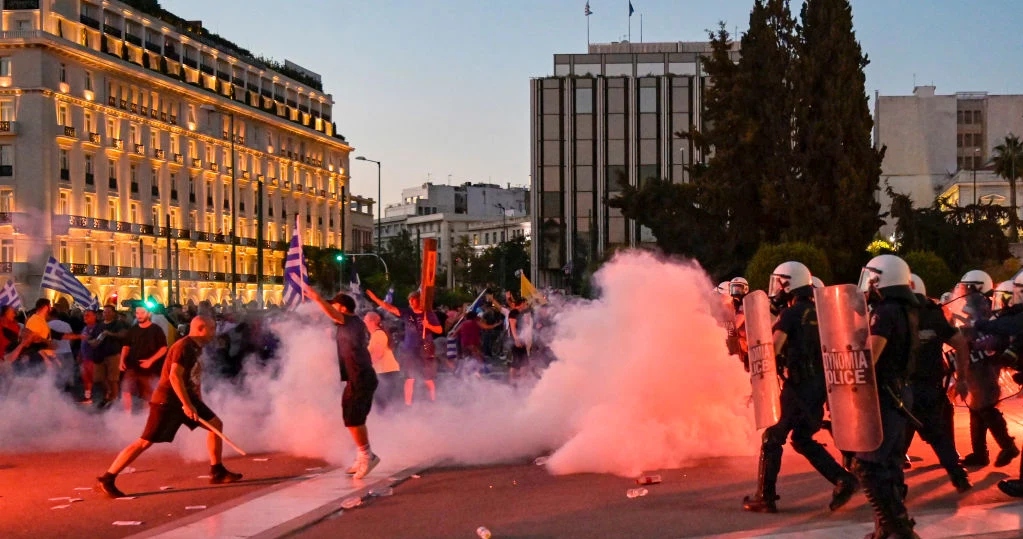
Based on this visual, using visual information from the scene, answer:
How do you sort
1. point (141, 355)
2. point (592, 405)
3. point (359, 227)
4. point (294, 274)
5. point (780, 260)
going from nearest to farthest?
point (592, 405) < point (141, 355) < point (294, 274) < point (780, 260) < point (359, 227)


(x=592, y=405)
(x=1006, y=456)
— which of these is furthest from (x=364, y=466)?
(x=1006, y=456)

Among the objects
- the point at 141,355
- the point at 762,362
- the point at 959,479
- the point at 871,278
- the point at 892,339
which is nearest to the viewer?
the point at 892,339

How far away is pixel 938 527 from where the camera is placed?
27.5 ft

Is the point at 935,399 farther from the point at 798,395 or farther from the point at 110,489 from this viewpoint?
the point at 110,489

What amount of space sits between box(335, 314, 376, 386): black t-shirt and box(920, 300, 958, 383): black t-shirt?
15.5 feet

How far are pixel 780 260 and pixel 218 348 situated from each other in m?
19.9

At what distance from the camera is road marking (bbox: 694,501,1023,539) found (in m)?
8.12

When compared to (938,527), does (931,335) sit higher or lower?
higher

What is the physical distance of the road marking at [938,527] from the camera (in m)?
8.12

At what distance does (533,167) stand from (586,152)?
11.5 ft

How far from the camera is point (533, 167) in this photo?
78812 mm

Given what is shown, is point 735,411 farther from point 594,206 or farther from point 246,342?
point 594,206

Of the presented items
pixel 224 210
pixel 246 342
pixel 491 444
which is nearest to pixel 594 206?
pixel 224 210

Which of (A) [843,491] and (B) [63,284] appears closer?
(A) [843,491]
